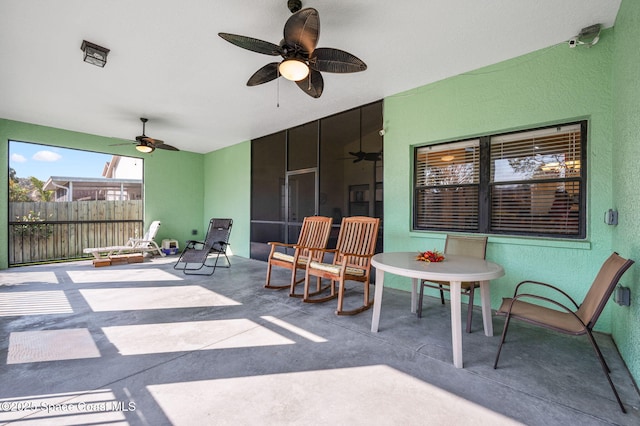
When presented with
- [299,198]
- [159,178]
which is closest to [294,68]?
[299,198]

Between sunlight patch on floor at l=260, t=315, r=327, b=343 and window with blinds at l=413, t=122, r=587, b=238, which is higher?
window with blinds at l=413, t=122, r=587, b=238

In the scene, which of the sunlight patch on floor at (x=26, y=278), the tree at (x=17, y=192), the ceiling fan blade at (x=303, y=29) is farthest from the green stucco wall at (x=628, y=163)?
the tree at (x=17, y=192)

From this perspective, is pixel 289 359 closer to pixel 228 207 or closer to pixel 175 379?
pixel 175 379

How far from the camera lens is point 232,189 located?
7281mm

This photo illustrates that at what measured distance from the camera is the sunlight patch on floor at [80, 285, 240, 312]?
3.24 meters

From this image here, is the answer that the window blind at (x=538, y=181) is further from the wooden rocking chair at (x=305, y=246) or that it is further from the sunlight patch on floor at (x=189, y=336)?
the sunlight patch on floor at (x=189, y=336)

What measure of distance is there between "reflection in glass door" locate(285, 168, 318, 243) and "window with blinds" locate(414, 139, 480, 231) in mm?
2045

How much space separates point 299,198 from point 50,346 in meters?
4.15

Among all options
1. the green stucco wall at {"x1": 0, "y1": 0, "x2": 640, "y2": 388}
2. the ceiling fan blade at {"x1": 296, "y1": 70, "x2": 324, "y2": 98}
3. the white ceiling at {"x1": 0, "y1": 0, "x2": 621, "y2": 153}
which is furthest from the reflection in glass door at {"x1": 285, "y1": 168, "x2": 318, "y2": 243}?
the ceiling fan blade at {"x1": 296, "y1": 70, "x2": 324, "y2": 98}

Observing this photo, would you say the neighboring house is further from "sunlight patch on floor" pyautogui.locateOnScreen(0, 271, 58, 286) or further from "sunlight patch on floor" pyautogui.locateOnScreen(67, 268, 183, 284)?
"sunlight patch on floor" pyautogui.locateOnScreen(67, 268, 183, 284)

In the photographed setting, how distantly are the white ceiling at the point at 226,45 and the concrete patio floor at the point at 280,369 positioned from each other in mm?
2872

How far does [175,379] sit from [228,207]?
5.94 m

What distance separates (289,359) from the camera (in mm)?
2090

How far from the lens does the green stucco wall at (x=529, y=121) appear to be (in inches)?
102
